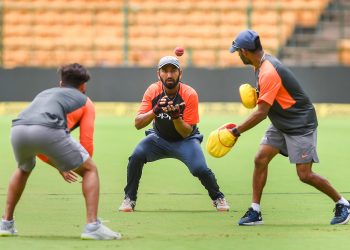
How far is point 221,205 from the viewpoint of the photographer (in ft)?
37.0

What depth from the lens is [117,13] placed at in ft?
104

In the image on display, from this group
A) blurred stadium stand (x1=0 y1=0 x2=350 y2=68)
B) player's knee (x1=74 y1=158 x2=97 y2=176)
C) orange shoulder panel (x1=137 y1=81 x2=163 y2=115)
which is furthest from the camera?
blurred stadium stand (x1=0 y1=0 x2=350 y2=68)

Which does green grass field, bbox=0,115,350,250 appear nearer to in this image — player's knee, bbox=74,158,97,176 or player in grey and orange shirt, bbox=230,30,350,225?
player in grey and orange shirt, bbox=230,30,350,225

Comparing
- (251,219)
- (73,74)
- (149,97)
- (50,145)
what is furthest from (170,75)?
(50,145)

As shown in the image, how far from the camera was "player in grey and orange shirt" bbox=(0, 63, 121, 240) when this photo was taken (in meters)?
8.88

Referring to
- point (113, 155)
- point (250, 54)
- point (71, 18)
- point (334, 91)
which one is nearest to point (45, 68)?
point (71, 18)

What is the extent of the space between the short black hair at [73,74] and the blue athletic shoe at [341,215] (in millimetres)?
2757

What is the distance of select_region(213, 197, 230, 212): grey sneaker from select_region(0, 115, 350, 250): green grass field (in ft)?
0.32

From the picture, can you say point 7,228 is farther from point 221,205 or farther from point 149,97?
point 221,205

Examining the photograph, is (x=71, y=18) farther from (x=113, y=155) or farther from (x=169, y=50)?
(x=113, y=155)

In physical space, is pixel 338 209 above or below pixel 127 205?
above

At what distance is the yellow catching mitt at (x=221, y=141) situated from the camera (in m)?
10.3

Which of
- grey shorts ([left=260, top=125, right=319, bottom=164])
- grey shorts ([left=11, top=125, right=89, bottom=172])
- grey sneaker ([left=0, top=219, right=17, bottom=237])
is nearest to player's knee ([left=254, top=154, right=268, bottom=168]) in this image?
grey shorts ([left=260, top=125, right=319, bottom=164])

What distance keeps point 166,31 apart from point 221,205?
19674mm
